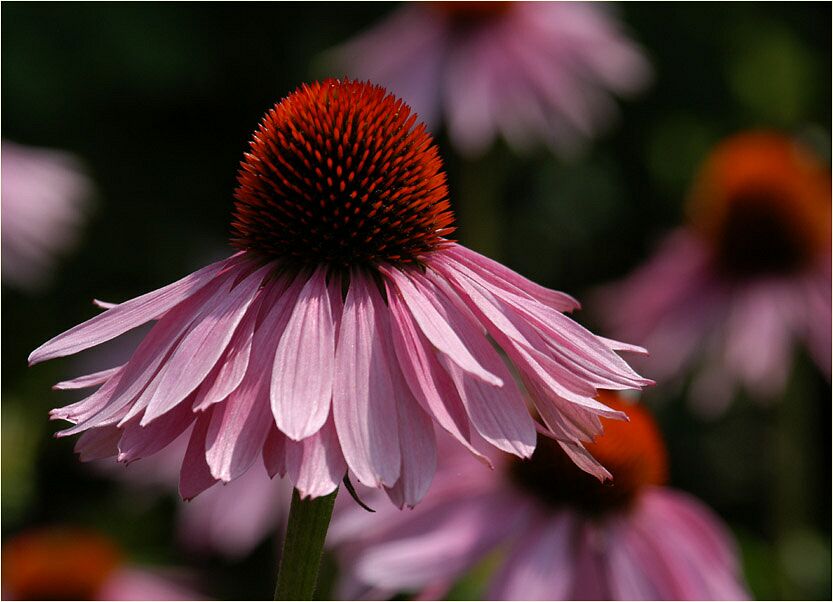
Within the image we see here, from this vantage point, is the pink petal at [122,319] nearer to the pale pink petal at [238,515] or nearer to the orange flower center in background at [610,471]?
the orange flower center in background at [610,471]

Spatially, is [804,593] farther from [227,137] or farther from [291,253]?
[227,137]

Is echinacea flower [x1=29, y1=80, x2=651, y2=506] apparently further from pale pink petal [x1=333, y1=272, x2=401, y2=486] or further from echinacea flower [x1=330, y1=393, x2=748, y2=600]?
echinacea flower [x1=330, y1=393, x2=748, y2=600]

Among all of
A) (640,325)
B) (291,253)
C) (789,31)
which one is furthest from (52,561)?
(789,31)

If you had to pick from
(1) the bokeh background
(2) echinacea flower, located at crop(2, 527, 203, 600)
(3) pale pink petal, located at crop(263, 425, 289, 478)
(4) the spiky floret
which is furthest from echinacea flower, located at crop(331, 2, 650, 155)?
(3) pale pink petal, located at crop(263, 425, 289, 478)

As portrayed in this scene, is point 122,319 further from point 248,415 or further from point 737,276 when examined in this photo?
point 737,276

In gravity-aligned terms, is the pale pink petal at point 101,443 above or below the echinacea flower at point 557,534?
above

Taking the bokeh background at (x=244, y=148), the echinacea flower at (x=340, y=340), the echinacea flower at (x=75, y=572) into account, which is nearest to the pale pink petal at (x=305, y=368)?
the echinacea flower at (x=340, y=340)

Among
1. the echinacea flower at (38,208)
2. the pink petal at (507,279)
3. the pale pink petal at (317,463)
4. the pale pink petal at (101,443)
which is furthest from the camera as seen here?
the echinacea flower at (38,208)
